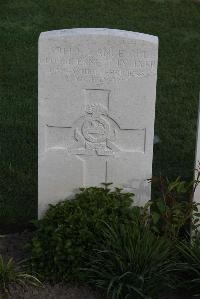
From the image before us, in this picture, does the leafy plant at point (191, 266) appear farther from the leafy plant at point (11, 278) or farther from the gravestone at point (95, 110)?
the leafy plant at point (11, 278)

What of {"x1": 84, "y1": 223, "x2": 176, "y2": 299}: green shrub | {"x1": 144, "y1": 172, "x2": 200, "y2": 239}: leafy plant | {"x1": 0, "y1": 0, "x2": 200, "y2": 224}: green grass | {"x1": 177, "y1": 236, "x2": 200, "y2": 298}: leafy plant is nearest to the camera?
{"x1": 84, "y1": 223, "x2": 176, "y2": 299}: green shrub

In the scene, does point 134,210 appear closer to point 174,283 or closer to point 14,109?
point 174,283

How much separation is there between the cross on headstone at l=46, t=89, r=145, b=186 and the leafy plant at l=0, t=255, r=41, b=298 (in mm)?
947

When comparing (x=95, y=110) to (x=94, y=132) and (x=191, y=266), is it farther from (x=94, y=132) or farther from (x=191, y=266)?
(x=191, y=266)

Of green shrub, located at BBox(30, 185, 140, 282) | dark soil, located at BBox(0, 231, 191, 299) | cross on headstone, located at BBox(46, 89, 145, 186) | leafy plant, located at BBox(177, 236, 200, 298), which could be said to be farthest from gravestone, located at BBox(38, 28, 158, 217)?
dark soil, located at BBox(0, 231, 191, 299)

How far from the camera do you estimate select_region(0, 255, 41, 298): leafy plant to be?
4.93 m

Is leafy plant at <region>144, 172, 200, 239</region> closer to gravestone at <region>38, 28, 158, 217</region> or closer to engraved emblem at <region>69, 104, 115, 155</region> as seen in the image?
gravestone at <region>38, 28, 158, 217</region>

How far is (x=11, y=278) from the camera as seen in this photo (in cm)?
495

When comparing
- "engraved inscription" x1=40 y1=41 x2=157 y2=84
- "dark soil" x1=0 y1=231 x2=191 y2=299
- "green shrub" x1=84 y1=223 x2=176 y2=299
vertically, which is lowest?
"dark soil" x1=0 y1=231 x2=191 y2=299

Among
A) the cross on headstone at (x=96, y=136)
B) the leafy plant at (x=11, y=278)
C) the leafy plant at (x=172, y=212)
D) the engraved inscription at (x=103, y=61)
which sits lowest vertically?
the leafy plant at (x=11, y=278)

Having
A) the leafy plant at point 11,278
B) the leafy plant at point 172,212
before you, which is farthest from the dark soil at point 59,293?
the leafy plant at point 172,212

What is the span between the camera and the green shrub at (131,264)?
15.5 ft

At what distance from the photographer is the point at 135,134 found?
518 cm

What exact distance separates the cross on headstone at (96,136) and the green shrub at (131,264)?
633 millimetres
